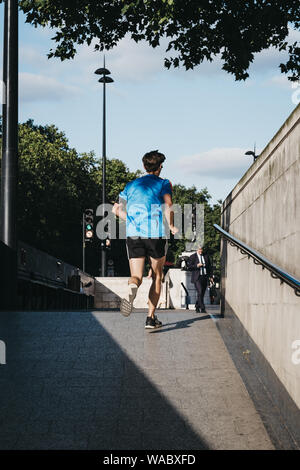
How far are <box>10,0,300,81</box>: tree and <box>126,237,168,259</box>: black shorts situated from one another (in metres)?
4.92

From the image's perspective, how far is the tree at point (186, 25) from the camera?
11.8m

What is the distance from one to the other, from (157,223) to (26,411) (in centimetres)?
320

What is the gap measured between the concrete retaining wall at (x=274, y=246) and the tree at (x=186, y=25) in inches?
196

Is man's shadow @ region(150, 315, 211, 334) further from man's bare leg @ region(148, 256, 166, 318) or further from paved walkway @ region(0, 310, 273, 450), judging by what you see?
man's bare leg @ region(148, 256, 166, 318)

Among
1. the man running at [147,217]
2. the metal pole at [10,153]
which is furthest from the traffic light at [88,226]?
the man running at [147,217]

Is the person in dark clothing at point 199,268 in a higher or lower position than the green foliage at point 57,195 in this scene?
lower

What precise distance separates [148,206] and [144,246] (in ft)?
1.42

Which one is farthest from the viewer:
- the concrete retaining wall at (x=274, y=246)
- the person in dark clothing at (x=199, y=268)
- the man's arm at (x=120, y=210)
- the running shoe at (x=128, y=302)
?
the person in dark clothing at (x=199, y=268)

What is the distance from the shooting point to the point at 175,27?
1266 centimetres

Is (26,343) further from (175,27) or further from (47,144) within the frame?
(47,144)

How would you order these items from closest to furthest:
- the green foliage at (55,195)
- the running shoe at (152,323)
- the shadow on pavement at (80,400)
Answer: the shadow on pavement at (80,400)
the running shoe at (152,323)
the green foliage at (55,195)

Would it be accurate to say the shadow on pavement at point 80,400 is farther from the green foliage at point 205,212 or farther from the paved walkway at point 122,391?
the green foliage at point 205,212

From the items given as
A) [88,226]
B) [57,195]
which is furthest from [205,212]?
[88,226]
